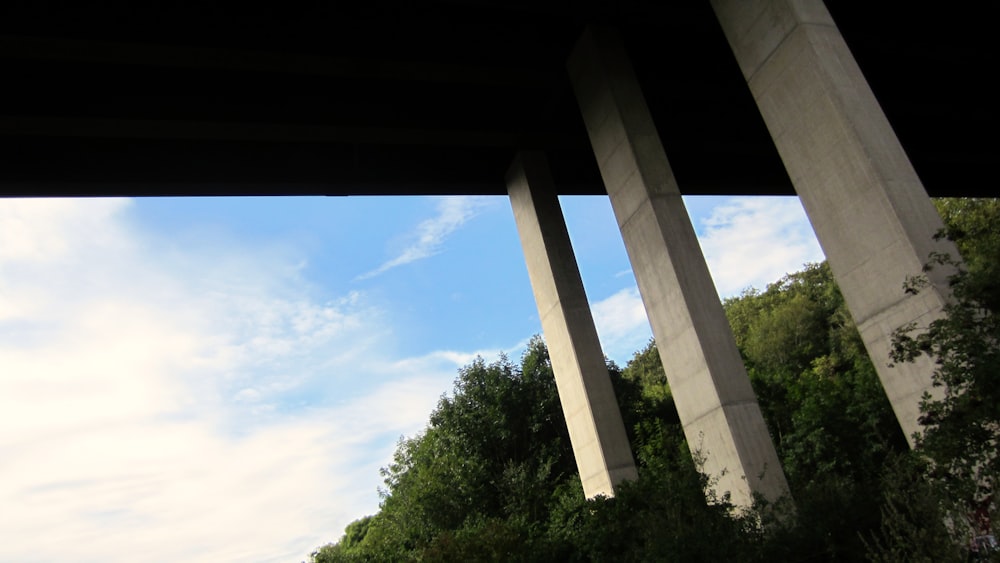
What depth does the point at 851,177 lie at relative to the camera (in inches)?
327

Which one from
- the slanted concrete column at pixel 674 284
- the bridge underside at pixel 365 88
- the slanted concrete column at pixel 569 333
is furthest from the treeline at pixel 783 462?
the bridge underside at pixel 365 88

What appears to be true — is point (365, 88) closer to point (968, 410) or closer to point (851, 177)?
point (851, 177)

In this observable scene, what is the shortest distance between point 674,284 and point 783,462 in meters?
13.3

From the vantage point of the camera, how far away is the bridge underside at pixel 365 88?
38.8 ft

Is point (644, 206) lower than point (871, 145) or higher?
higher

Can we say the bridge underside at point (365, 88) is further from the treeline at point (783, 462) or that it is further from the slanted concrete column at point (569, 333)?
the treeline at point (783, 462)

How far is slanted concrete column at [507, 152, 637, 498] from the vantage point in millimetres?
13164

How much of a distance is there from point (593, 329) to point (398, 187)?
587cm

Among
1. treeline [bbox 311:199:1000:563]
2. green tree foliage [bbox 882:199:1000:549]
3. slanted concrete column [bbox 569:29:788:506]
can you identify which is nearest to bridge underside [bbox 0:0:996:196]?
slanted concrete column [bbox 569:29:788:506]

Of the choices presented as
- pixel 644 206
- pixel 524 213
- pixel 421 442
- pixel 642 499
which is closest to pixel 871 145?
pixel 644 206

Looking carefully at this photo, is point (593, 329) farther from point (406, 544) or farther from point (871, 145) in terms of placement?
point (406, 544)

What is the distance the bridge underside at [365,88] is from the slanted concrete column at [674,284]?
4.67 feet

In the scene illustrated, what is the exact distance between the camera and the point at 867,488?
316 inches

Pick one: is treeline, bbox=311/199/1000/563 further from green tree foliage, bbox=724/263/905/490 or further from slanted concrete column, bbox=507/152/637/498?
slanted concrete column, bbox=507/152/637/498
